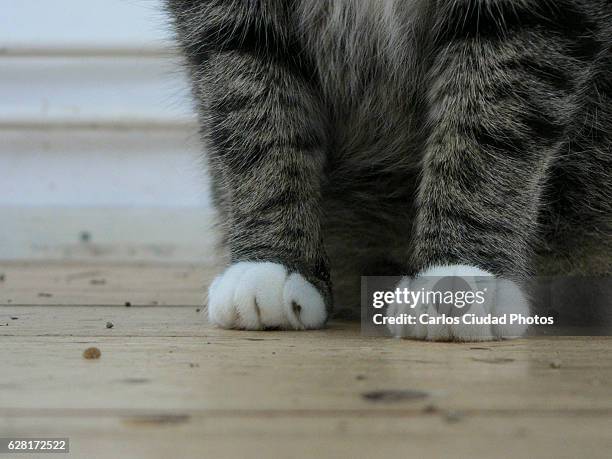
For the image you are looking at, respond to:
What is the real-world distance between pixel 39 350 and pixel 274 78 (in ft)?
1.84

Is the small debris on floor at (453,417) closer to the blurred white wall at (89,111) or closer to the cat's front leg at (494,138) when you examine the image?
the cat's front leg at (494,138)

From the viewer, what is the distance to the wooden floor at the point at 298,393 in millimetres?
722

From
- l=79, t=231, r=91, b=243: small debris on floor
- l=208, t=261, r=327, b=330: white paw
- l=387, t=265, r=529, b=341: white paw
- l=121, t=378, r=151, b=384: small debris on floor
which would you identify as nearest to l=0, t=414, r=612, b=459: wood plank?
l=121, t=378, r=151, b=384: small debris on floor

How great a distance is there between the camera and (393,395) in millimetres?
862

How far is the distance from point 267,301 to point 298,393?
1.47ft

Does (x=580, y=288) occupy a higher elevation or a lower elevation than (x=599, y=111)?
lower

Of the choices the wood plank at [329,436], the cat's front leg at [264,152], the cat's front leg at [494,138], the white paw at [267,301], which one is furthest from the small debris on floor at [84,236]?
the wood plank at [329,436]

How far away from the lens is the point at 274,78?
4.68 feet

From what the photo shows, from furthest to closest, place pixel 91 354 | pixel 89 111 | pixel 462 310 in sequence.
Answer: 1. pixel 89 111
2. pixel 462 310
3. pixel 91 354

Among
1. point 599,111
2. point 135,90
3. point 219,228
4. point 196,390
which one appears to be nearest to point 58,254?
point 135,90

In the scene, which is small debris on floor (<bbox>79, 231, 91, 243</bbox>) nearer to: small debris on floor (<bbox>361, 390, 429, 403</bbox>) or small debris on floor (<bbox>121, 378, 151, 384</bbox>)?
small debris on floor (<bbox>121, 378, 151, 384</bbox>)

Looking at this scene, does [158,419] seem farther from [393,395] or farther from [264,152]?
[264,152]

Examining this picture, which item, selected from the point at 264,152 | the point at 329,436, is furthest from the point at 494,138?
the point at 329,436

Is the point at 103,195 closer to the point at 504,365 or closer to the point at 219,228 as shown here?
the point at 219,228
